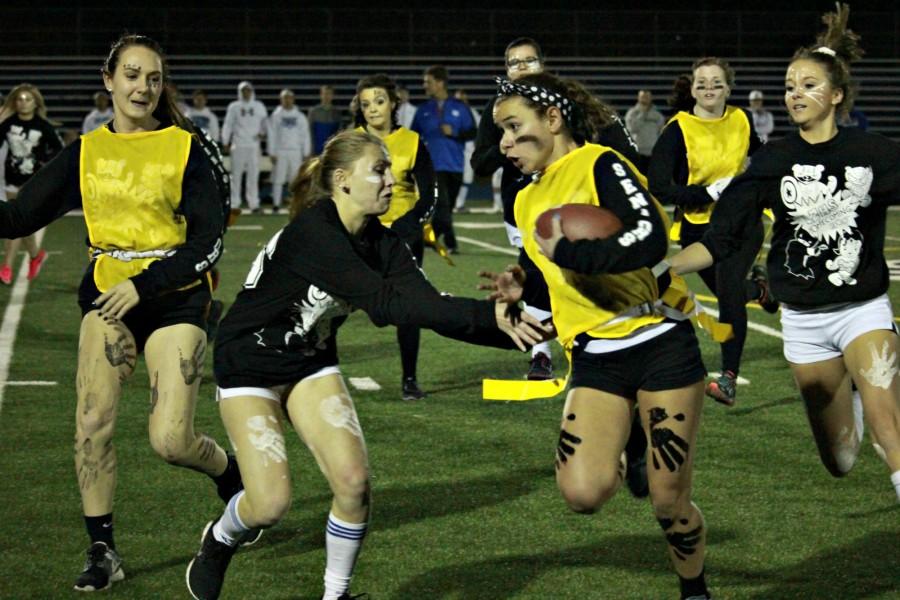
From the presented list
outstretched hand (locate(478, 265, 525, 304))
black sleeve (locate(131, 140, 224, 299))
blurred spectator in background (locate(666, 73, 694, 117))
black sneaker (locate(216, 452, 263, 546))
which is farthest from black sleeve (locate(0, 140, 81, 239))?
blurred spectator in background (locate(666, 73, 694, 117))

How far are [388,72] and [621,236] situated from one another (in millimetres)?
30145

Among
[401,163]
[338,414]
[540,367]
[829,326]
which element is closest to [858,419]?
[829,326]

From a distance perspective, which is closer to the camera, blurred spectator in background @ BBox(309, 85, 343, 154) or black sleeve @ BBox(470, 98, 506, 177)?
black sleeve @ BBox(470, 98, 506, 177)

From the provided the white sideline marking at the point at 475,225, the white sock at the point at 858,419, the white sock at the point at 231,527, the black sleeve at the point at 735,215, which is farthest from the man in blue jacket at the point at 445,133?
the white sock at the point at 231,527

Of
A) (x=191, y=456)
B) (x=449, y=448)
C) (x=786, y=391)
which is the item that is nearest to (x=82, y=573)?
(x=191, y=456)

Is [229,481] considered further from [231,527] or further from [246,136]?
[246,136]

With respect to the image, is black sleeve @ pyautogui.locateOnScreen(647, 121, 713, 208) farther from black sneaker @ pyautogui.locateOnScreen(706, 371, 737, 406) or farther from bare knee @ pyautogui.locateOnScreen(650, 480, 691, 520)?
bare knee @ pyautogui.locateOnScreen(650, 480, 691, 520)

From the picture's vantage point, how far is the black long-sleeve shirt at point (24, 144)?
54.1ft

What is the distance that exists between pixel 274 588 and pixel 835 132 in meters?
2.77

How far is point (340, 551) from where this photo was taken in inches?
203

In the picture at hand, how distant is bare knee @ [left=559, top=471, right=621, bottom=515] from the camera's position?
5051 mm

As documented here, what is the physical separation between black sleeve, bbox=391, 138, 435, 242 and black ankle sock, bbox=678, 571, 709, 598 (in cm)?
445

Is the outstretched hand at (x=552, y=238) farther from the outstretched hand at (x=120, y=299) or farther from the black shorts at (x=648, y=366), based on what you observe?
the outstretched hand at (x=120, y=299)

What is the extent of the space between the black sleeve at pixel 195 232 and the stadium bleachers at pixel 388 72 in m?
27.8
